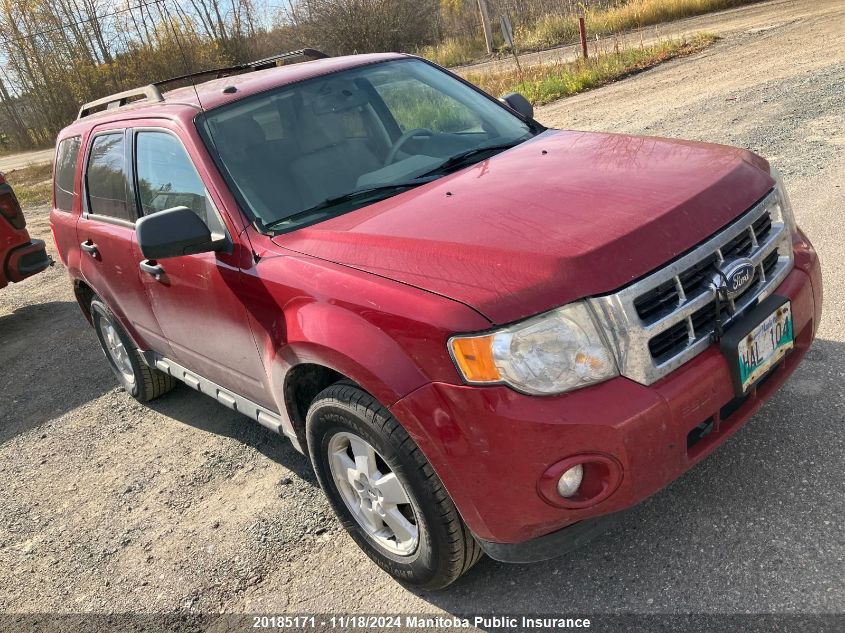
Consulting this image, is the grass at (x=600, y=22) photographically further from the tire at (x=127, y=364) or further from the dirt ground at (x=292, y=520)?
the tire at (x=127, y=364)

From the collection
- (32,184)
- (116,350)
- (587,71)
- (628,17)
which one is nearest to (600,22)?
(628,17)

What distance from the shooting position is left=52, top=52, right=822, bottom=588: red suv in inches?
83.0

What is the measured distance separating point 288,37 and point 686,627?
107 ft

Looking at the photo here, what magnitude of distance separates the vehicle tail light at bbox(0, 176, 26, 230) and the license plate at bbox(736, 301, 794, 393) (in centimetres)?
697

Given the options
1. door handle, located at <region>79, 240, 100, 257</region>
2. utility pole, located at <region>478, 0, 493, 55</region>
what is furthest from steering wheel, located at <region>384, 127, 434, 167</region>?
→ utility pole, located at <region>478, 0, 493, 55</region>

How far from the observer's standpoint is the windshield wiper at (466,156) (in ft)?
10.5

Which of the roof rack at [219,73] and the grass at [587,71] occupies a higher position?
the roof rack at [219,73]

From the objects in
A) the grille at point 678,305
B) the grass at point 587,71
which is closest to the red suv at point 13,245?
the grille at point 678,305

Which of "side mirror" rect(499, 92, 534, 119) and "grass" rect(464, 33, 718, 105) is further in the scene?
"grass" rect(464, 33, 718, 105)

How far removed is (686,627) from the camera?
225 centimetres

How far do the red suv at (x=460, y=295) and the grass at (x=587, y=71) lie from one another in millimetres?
11521

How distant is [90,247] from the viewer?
4.35 metres

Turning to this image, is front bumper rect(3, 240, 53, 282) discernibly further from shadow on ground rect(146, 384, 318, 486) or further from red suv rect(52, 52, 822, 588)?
red suv rect(52, 52, 822, 588)

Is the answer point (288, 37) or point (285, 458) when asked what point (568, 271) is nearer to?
point (285, 458)
